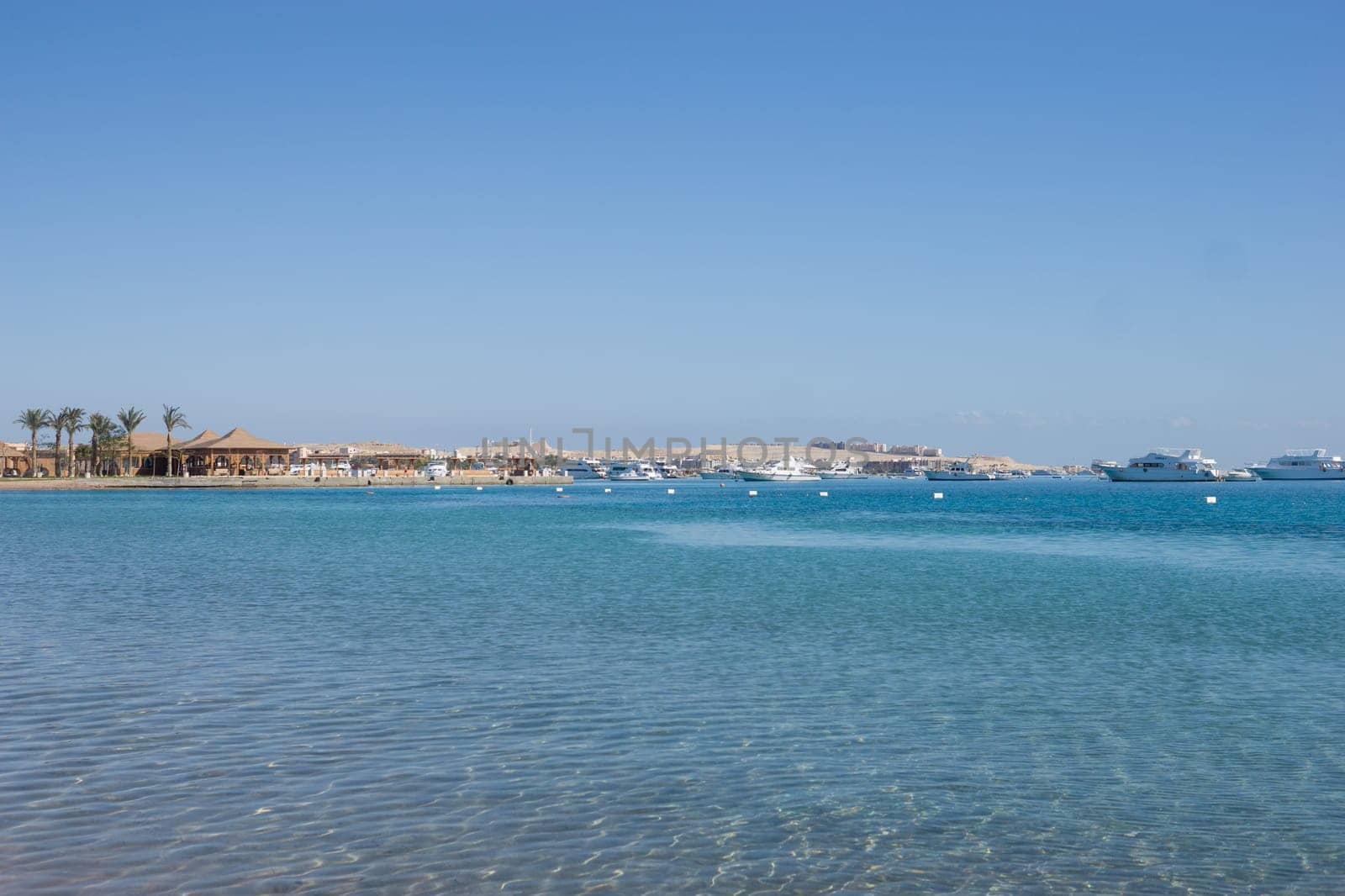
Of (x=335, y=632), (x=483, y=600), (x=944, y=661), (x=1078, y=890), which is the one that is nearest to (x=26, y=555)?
(x=483, y=600)

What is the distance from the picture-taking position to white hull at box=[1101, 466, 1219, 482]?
172 metres

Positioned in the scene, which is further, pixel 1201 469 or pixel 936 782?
pixel 1201 469

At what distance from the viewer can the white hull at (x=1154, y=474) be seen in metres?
172

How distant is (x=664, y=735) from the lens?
38.7 feet

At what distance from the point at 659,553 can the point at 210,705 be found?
27368mm

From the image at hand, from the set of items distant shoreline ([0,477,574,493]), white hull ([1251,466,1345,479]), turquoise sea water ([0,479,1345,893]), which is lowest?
white hull ([1251,466,1345,479])

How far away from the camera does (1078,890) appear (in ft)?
25.2

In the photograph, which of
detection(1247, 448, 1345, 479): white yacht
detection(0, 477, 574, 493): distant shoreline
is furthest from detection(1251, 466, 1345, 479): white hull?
detection(0, 477, 574, 493): distant shoreline

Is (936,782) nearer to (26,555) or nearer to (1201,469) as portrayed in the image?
(26,555)

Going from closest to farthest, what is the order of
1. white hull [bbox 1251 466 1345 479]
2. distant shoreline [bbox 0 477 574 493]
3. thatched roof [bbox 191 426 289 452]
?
distant shoreline [bbox 0 477 574 493] < thatched roof [bbox 191 426 289 452] < white hull [bbox 1251 466 1345 479]

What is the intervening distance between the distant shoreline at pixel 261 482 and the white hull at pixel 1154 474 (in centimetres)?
8599

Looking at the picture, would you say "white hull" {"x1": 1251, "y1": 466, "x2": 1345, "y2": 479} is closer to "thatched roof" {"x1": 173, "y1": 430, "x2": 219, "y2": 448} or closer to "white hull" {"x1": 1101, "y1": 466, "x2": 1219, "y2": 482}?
"white hull" {"x1": 1101, "y1": 466, "x2": 1219, "y2": 482}

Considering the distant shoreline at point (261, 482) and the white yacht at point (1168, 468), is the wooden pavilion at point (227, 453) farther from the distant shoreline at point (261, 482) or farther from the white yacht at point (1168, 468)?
the white yacht at point (1168, 468)

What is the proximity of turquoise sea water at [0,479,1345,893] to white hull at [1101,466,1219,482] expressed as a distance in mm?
154590
